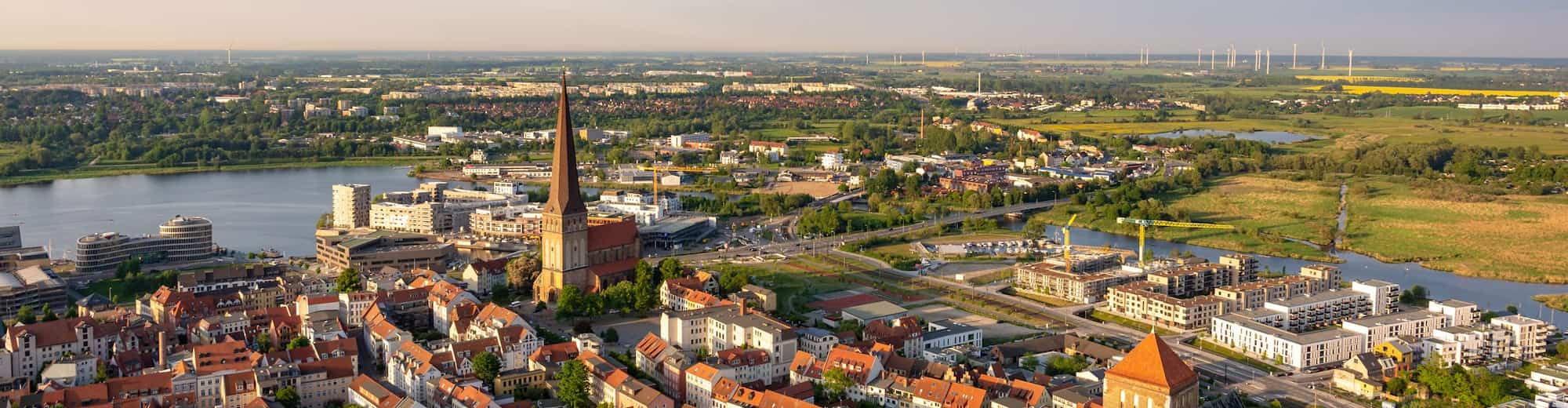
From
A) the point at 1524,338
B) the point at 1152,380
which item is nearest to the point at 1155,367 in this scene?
the point at 1152,380

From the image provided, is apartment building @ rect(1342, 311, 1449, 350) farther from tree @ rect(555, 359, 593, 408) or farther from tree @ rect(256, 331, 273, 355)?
tree @ rect(256, 331, 273, 355)

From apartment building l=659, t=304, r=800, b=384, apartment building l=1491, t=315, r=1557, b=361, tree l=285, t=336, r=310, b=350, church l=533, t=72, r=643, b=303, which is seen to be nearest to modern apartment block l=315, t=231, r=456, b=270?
church l=533, t=72, r=643, b=303

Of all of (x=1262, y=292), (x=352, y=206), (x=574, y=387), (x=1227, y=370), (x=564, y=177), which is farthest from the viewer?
(x=352, y=206)

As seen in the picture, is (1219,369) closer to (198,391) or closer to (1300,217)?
(198,391)

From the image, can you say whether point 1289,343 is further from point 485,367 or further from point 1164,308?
point 485,367

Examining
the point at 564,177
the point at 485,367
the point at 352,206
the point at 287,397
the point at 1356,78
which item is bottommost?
the point at 287,397

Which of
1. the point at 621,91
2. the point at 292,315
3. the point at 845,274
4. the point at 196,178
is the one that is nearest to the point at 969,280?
the point at 845,274
